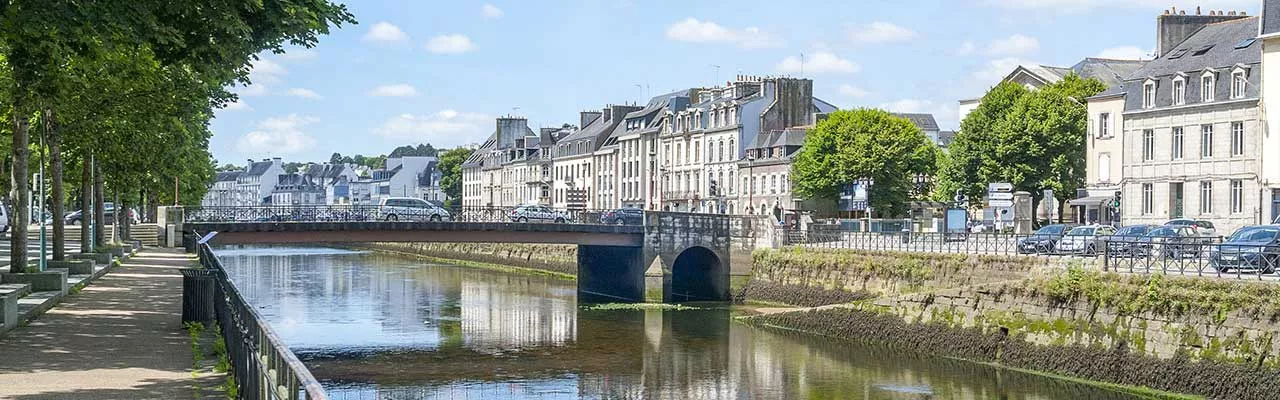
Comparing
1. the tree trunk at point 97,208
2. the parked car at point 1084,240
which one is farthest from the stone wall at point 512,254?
the parked car at point 1084,240

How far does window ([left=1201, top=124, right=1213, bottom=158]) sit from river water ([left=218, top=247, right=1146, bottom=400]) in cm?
2298

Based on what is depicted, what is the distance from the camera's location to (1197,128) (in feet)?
207

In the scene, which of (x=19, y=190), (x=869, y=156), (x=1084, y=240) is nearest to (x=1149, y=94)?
(x=869, y=156)

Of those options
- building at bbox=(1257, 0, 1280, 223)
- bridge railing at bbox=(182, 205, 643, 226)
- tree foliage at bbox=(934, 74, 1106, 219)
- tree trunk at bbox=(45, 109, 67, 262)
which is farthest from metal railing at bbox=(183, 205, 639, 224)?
building at bbox=(1257, 0, 1280, 223)

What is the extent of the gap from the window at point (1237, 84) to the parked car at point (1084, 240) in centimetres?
1534

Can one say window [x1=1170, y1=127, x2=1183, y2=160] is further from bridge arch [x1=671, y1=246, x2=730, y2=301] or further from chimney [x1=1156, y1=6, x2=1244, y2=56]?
bridge arch [x1=671, y1=246, x2=730, y2=301]

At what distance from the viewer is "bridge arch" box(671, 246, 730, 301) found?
2335 inches

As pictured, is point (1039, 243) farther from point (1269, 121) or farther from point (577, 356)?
point (1269, 121)

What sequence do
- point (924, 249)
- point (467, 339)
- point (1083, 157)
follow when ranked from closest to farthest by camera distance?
1. point (467, 339)
2. point (924, 249)
3. point (1083, 157)

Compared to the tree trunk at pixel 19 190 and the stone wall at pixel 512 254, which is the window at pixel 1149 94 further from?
the tree trunk at pixel 19 190

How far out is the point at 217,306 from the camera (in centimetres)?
2478

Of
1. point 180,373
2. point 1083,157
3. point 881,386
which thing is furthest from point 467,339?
point 1083,157

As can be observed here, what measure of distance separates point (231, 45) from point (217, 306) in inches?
250

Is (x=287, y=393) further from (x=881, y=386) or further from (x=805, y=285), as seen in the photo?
(x=805, y=285)
